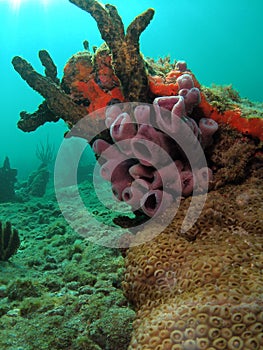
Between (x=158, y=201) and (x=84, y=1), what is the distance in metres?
2.19

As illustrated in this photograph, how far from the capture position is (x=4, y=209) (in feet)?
27.6

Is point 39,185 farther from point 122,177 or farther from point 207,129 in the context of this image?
point 207,129

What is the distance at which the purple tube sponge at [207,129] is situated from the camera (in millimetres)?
2756

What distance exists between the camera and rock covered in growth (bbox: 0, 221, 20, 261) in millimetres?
4430

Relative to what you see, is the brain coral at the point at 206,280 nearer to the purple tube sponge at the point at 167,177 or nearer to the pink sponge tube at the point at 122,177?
the purple tube sponge at the point at 167,177

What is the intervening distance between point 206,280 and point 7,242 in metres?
3.91

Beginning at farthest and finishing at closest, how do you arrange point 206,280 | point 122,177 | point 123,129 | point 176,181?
point 122,177
point 176,181
point 123,129
point 206,280

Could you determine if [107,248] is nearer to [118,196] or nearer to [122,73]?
[118,196]

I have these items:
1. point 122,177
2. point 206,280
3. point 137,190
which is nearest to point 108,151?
point 122,177

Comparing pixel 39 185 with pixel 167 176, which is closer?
pixel 167 176

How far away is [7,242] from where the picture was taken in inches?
182

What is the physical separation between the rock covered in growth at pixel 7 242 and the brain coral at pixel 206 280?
9.64ft

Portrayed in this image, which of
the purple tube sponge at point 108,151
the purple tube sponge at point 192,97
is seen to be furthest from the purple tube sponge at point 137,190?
the purple tube sponge at point 192,97

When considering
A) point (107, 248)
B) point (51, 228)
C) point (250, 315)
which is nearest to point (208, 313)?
point (250, 315)
